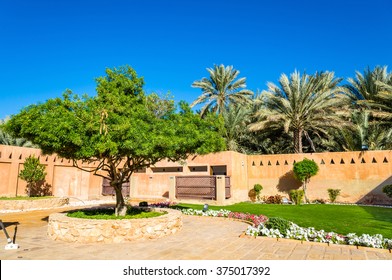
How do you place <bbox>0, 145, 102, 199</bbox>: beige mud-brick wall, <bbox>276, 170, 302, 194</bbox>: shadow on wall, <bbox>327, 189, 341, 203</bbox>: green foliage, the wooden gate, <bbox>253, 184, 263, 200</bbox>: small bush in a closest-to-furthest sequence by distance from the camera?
<bbox>0, 145, 102, 199</bbox>: beige mud-brick wall
<bbox>327, 189, 341, 203</bbox>: green foliage
the wooden gate
<bbox>276, 170, 302, 194</bbox>: shadow on wall
<bbox>253, 184, 263, 200</bbox>: small bush

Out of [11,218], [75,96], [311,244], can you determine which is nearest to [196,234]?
[311,244]

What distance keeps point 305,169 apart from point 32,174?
1773cm

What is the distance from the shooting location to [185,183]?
65.3ft

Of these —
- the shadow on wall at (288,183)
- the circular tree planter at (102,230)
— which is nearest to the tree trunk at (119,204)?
the circular tree planter at (102,230)

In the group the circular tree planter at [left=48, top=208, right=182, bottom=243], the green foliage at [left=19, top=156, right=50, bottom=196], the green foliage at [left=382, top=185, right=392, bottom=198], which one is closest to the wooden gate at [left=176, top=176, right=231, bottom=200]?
the green foliage at [left=19, top=156, right=50, bottom=196]

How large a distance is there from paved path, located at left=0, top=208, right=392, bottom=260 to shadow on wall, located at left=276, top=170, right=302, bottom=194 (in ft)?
40.5

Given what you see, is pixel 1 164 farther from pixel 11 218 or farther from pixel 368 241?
pixel 368 241

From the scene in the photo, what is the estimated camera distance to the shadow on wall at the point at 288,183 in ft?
66.1

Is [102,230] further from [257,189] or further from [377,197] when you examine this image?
[377,197]

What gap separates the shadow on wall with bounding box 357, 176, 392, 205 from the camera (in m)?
17.5

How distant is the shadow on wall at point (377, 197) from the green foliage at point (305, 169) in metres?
3.39

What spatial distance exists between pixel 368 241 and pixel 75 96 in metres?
9.65

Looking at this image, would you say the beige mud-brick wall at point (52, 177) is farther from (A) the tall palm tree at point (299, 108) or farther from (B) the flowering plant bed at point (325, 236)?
(A) the tall palm tree at point (299, 108)

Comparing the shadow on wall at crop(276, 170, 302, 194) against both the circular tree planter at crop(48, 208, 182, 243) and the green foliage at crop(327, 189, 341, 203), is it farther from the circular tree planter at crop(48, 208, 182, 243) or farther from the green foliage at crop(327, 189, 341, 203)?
the circular tree planter at crop(48, 208, 182, 243)
